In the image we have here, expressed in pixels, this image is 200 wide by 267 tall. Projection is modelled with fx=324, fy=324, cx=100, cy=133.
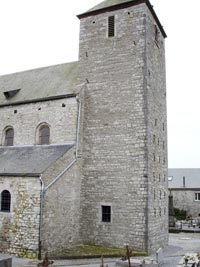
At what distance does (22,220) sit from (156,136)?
8.29m

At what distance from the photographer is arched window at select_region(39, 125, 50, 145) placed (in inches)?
722

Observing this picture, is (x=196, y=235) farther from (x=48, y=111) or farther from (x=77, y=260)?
(x=48, y=111)

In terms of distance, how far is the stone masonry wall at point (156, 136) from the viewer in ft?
53.9

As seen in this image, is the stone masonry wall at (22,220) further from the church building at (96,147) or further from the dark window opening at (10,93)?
the dark window opening at (10,93)

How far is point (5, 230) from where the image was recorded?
14820 mm

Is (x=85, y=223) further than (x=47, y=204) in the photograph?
Yes

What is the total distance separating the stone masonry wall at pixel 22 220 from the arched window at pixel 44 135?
3610 millimetres

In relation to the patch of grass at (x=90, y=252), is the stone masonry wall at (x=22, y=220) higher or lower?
higher

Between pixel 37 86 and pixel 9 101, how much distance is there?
78.7 inches

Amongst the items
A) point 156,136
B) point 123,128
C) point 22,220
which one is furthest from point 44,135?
point 156,136

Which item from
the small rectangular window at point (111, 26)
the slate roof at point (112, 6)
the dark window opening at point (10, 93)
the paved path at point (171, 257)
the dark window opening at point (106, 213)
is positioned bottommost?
the paved path at point (171, 257)

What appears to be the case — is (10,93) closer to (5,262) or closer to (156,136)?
(156,136)

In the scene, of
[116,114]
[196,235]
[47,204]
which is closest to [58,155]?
[47,204]

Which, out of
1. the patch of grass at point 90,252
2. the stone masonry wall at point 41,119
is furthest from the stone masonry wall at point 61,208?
the stone masonry wall at point 41,119
